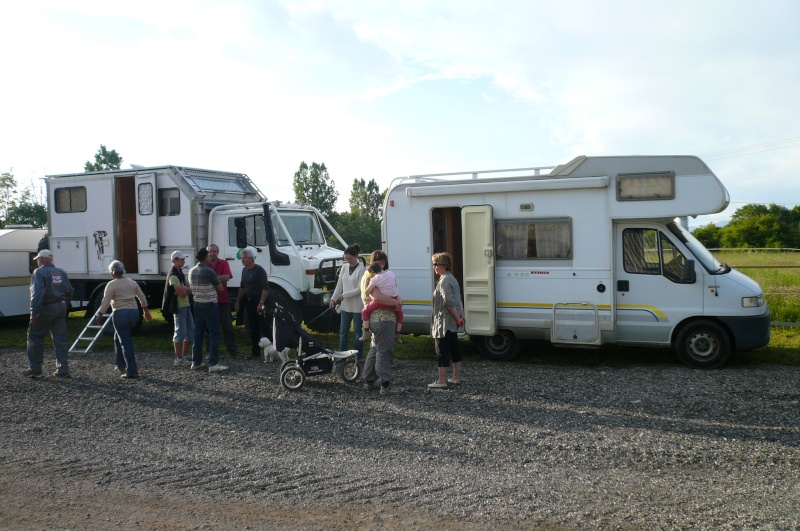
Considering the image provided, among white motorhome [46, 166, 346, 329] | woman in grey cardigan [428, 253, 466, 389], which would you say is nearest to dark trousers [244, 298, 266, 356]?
white motorhome [46, 166, 346, 329]

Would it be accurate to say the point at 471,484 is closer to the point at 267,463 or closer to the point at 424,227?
the point at 267,463

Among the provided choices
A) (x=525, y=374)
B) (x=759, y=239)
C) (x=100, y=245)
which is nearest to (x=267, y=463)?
(x=525, y=374)

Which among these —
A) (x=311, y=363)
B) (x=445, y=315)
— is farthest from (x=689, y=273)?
(x=311, y=363)

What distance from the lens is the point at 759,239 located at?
45.3m

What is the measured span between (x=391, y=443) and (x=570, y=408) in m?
2.22

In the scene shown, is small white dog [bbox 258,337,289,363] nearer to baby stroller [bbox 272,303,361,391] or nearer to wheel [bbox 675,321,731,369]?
baby stroller [bbox 272,303,361,391]

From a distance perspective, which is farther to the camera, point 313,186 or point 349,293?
point 313,186

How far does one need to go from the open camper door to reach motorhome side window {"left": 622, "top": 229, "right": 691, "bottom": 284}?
6.22 feet

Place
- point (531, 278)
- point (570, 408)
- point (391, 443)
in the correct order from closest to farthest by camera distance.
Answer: point (391, 443)
point (570, 408)
point (531, 278)

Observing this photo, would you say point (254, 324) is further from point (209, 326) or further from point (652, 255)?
point (652, 255)

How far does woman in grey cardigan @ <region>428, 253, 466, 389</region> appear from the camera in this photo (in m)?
8.27

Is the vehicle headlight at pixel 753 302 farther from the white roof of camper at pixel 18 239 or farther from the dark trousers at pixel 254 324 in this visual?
the white roof of camper at pixel 18 239

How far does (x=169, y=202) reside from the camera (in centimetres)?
1327

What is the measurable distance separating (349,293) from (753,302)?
5.49 m
